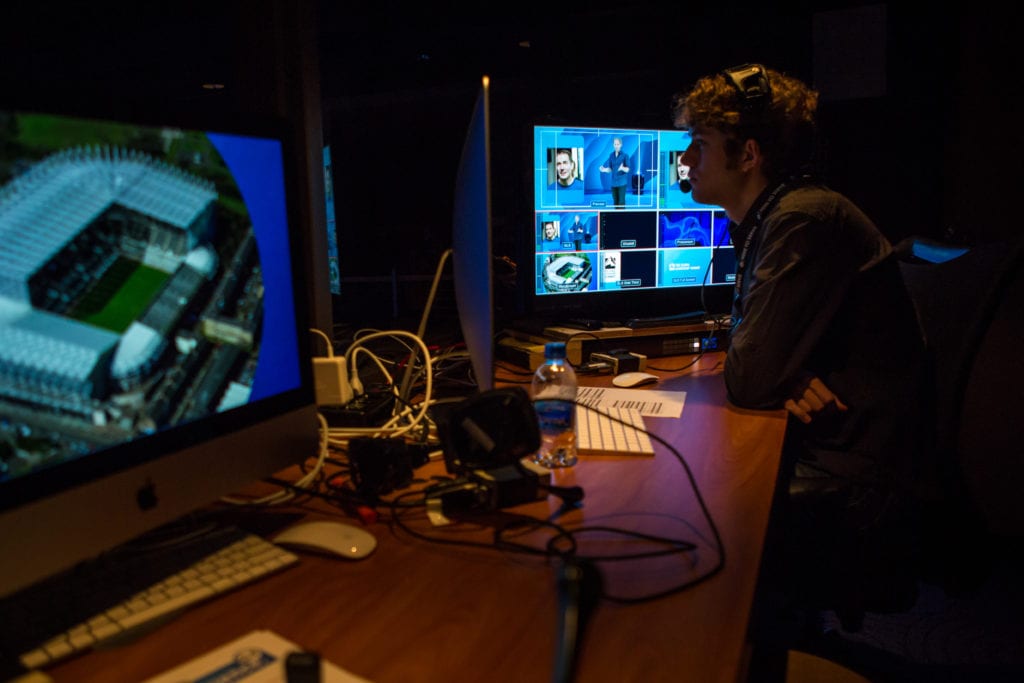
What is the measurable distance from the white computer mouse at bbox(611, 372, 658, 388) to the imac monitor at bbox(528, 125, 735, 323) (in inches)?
13.5

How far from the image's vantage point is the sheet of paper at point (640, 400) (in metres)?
1.35

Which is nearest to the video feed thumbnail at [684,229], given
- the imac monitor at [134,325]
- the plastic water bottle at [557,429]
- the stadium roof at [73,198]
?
the plastic water bottle at [557,429]

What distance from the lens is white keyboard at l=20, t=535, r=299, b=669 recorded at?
22.3 inches

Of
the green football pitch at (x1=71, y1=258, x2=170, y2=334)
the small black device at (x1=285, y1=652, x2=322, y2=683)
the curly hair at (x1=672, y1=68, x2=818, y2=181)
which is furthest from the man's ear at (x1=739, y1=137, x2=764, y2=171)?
the small black device at (x1=285, y1=652, x2=322, y2=683)

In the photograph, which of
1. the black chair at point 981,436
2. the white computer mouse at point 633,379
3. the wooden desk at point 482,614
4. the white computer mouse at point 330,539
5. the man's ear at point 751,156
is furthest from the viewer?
the man's ear at point 751,156

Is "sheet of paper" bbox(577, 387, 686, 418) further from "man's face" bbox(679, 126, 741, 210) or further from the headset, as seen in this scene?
the headset

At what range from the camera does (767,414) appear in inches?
53.5

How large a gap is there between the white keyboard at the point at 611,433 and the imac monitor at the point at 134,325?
497 mm

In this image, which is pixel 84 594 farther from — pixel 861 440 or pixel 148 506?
pixel 861 440

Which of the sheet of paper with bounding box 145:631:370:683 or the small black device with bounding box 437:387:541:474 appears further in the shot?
the small black device with bounding box 437:387:541:474

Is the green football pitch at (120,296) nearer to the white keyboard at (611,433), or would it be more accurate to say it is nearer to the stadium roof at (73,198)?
the stadium roof at (73,198)

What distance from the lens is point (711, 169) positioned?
5.64 ft

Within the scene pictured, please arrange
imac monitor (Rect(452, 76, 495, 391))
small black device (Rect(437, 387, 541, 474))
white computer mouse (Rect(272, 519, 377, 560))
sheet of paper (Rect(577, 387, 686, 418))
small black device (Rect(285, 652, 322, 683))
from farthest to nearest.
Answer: sheet of paper (Rect(577, 387, 686, 418)), imac monitor (Rect(452, 76, 495, 391)), small black device (Rect(437, 387, 541, 474)), white computer mouse (Rect(272, 519, 377, 560)), small black device (Rect(285, 652, 322, 683))

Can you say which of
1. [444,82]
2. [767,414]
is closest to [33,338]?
[767,414]
